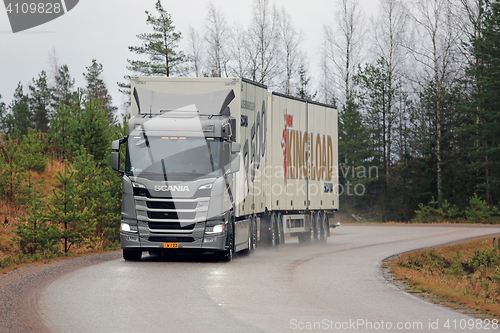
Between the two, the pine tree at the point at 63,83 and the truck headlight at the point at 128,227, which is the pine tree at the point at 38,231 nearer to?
the truck headlight at the point at 128,227

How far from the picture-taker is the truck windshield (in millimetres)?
15750

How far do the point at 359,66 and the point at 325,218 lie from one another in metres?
31.6

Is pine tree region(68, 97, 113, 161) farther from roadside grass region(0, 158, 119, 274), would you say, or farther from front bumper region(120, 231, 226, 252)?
front bumper region(120, 231, 226, 252)

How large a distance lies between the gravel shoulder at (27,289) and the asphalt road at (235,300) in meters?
0.20

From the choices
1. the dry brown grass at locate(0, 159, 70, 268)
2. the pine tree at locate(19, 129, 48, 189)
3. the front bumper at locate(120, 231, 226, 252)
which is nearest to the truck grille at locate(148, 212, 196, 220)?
the front bumper at locate(120, 231, 226, 252)

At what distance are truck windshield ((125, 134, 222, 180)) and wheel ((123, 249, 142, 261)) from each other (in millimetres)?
2108

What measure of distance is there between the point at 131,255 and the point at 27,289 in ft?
18.2

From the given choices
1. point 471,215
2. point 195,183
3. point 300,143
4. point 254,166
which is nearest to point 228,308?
point 195,183

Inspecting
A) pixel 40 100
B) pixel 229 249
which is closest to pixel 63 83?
pixel 40 100

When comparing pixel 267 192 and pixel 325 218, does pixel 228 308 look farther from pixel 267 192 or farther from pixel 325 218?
pixel 325 218

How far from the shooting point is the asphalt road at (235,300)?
8.20 meters

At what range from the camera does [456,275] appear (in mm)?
17859

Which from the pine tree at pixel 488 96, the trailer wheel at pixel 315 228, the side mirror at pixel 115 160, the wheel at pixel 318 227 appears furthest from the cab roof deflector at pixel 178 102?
the pine tree at pixel 488 96

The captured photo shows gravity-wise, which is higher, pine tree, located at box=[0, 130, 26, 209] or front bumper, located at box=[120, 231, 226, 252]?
pine tree, located at box=[0, 130, 26, 209]
